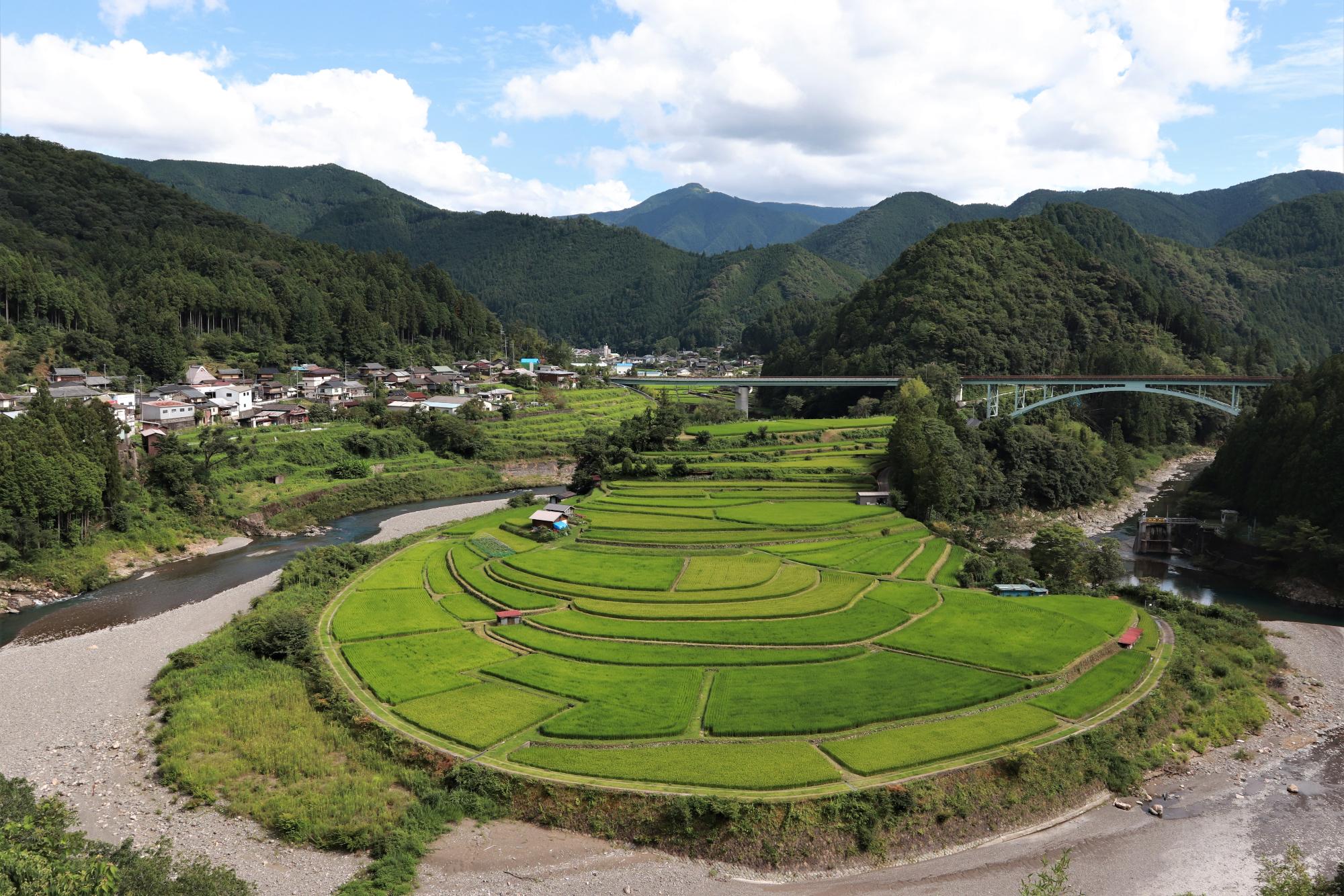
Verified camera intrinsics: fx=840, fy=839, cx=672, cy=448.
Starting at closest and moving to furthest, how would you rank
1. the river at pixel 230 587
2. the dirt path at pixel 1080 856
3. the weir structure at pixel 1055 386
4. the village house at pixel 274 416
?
the dirt path at pixel 1080 856
the river at pixel 230 587
the weir structure at pixel 1055 386
the village house at pixel 274 416

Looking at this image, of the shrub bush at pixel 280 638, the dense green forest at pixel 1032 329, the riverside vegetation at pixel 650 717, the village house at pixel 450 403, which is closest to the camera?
the riverside vegetation at pixel 650 717

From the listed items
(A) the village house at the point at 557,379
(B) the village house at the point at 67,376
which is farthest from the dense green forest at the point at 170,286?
(A) the village house at the point at 557,379

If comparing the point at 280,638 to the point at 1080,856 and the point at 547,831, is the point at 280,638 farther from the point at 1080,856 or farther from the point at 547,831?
the point at 1080,856

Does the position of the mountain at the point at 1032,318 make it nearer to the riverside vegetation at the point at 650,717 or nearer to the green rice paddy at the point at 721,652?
the green rice paddy at the point at 721,652

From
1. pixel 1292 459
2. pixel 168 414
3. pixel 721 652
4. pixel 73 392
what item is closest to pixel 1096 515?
pixel 1292 459

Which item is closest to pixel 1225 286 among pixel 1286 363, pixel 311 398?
pixel 1286 363

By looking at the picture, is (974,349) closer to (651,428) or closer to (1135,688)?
(651,428)

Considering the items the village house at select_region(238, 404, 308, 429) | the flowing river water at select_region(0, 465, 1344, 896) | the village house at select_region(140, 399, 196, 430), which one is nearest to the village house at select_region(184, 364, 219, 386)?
the village house at select_region(238, 404, 308, 429)

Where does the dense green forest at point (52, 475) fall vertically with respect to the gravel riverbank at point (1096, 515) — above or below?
above
